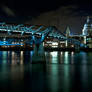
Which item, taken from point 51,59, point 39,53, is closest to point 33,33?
point 39,53

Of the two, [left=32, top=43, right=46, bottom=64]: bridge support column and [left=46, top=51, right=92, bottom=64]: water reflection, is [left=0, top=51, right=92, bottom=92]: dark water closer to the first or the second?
[left=32, top=43, right=46, bottom=64]: bridge support column

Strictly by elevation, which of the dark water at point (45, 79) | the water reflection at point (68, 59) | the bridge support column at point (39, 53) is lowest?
the dark water at point (45, 79)

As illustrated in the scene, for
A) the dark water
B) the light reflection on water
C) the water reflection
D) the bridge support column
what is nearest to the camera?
the dark water

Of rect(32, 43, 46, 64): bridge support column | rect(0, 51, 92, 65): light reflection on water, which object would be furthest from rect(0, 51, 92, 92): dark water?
rect(0, 51, 92, 65): light reflection on water

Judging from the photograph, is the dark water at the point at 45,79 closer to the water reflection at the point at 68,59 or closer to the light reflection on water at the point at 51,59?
the light reflection on water at the point at 51,59

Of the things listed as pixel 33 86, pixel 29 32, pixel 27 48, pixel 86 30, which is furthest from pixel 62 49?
pixel 33 86

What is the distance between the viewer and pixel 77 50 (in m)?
110

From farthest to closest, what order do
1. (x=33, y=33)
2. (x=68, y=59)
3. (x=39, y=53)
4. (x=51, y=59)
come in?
(x=68, y=59) < (x=51, y=59) < (x=33, y=33) < (x=39, y=53)

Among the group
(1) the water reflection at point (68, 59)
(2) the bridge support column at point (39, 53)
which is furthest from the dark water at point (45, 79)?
(1) the water reflection at point (68, 59)

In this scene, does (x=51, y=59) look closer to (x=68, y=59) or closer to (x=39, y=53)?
(x=68, y=59)

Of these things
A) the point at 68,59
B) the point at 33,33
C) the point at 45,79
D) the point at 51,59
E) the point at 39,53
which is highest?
the point at 33,33

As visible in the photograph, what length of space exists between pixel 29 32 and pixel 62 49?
105548 mm

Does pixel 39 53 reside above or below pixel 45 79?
above

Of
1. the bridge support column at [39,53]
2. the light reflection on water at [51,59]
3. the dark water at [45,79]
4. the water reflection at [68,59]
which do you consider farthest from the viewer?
the water reflection at [68,59]
